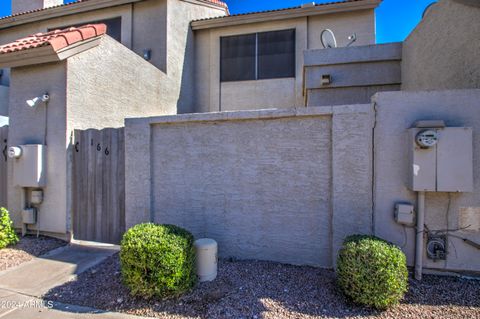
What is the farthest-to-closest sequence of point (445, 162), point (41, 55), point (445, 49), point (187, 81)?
1. point (187, 81)
2. point (41, 55)
3. point (445, 49)
4. point (445, 162)

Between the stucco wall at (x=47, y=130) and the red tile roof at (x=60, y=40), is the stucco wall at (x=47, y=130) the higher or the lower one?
the lower one


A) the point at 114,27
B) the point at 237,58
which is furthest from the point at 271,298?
the point at 114,27

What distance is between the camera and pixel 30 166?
5.93m

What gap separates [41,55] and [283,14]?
7.94 metres

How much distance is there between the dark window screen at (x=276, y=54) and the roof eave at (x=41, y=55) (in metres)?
6.06

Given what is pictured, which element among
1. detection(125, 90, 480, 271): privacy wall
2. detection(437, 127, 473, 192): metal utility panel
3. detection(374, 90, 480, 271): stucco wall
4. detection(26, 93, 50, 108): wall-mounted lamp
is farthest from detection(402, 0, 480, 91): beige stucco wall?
detection(26, 93, 50, 108): wall-mounted lamp

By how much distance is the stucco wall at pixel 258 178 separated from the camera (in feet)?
14.5

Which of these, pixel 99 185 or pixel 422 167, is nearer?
pixel 422 167

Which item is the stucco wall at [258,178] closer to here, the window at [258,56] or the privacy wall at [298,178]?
the privacy wall at [298,178]

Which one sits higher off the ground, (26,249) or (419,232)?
(419,232)

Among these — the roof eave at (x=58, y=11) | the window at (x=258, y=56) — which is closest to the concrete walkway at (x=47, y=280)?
the window at (x=258, y=56)

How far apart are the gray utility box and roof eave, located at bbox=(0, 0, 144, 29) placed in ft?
A: 34.4

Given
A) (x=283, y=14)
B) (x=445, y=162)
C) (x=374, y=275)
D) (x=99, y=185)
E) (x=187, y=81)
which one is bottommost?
(x=374, y=275)

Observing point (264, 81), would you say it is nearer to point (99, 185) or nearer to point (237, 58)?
point (237, 58)
